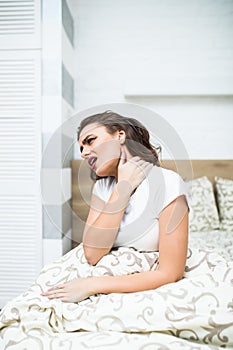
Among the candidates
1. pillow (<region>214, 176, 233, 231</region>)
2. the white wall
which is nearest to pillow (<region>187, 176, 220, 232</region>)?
pillow (<region>214, 176, 233, 231</region>)

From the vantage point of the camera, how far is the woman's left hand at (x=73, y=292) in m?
0.97

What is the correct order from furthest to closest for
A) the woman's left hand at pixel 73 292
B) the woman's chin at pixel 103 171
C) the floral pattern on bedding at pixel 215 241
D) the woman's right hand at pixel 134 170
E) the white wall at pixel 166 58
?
the white wall at pixel 166 58 < the floral pattern on bedding at pixel 215 241 < the woman's chin at pixel 103 171 < the woman's right hand at pixel 134 170 < the woman's left hand at pixel 73 292

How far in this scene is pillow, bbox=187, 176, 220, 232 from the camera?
2.61 meters

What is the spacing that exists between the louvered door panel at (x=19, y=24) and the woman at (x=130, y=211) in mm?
1612

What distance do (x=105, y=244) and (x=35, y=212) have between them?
1625 mm

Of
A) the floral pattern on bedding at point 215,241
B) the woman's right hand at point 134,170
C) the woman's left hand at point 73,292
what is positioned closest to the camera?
the woman's left hand at point 73,292

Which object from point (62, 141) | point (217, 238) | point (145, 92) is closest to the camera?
point (217, 238)

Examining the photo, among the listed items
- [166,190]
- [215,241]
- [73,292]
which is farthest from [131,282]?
[215,241]

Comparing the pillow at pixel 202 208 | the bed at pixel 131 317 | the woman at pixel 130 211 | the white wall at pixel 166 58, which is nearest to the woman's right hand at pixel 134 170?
the woman at pixel 130 211

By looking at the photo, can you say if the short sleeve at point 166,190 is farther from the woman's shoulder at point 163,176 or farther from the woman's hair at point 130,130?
the woman's hair at point 130,130

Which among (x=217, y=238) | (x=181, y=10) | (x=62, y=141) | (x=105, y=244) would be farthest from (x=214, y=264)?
(x=181, y=10)

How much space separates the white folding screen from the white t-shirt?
1.61 m

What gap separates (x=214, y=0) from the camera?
3.02m

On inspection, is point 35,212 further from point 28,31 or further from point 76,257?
point 76,257
